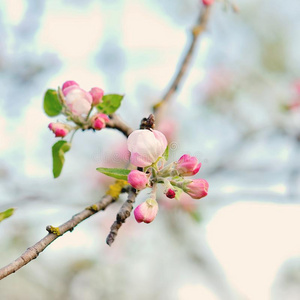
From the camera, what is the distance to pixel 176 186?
5.05 ft

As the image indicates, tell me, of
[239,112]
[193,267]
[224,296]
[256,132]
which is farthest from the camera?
[193,267]

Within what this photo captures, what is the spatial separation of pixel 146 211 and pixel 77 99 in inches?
19.6

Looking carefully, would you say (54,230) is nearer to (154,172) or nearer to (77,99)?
(154,172)

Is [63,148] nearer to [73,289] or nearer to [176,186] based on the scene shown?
[176,186]

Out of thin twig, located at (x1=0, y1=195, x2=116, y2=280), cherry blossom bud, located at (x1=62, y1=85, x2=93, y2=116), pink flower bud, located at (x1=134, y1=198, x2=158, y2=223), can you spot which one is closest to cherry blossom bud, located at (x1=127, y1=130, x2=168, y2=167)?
pink flower bud, located at (x1=134, y1=198, x2=158, y2=223)

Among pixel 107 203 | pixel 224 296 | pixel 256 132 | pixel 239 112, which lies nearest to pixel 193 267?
pixel 224 296

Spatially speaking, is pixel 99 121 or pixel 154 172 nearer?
pixel 154 172

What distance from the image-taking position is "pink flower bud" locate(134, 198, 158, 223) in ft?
4.78

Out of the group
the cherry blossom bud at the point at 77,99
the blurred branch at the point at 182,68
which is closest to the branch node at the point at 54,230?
the cherry blossom bud at the point at 77,99

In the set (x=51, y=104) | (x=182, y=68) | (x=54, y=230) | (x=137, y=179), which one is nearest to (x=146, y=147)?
(x=137, y=179)

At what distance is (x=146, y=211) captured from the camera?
146 centimetres

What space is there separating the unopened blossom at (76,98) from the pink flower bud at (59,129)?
61mm

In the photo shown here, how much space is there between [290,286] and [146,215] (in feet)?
22.3

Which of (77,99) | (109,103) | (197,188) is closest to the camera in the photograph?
(197,188)
